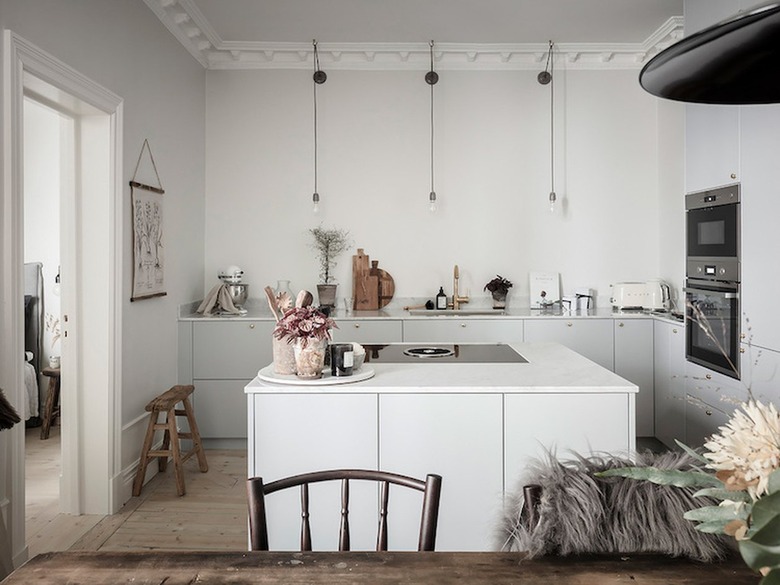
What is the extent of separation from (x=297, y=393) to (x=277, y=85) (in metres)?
3.48

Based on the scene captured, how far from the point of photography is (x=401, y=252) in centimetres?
523

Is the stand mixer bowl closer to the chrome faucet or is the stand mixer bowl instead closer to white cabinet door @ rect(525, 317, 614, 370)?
the chrome faucet

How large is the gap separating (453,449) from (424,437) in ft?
0.40

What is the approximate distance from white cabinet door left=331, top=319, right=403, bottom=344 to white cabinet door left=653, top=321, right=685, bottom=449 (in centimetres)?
180

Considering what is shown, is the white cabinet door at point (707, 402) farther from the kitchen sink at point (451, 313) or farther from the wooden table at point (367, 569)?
the wooden table at point (367, 569)

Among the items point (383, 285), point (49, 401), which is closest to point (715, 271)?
point (383, 285)

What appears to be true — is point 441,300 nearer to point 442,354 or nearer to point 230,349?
point 230,349

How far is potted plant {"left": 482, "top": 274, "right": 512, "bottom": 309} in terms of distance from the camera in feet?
16.6

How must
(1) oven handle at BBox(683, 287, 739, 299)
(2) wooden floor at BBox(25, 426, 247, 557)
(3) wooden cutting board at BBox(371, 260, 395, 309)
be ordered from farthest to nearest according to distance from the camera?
1. (3) wooden cutting board at BBox(371, 260, 395, 309)
2. (1) oven handle at BBox(683, 287, 739, 299)
3. (2) wooden floor at BBox(25, 426, 247, 557)

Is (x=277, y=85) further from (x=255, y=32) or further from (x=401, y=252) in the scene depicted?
(x=401, y=252)

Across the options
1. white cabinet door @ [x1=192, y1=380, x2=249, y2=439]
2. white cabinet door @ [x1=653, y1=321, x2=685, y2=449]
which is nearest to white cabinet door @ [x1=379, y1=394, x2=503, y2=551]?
white cabinet door @ [x1=653, y1=321, x2=685, y2=449]

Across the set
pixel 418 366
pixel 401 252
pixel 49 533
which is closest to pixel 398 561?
pixel 418 366

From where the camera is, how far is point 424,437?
2.46 m

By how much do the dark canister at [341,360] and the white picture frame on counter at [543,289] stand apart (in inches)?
114
